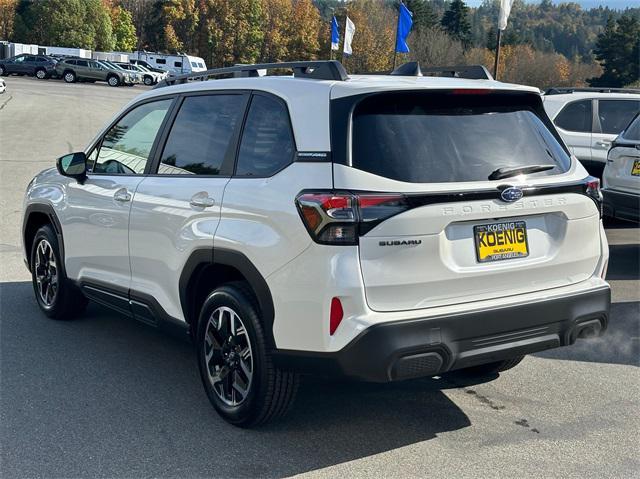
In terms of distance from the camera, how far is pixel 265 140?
396 cm

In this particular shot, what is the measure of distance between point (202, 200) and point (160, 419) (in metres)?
1.24

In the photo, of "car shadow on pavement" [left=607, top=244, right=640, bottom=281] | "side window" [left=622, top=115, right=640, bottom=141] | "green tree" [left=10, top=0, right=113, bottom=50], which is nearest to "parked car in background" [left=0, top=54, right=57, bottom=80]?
"green tree" [left=10, top=0, right=113, bottom=50]

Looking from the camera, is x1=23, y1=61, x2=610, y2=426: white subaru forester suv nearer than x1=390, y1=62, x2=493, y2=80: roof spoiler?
Yes

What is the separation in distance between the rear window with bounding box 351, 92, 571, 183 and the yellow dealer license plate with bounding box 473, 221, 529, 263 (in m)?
0.26

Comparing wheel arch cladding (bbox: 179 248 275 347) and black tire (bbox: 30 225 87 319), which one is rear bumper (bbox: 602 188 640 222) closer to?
wheel arch cladding (bbox: 179 248 275 347)

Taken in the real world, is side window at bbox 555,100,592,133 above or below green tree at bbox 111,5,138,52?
below

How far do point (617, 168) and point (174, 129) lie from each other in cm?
558

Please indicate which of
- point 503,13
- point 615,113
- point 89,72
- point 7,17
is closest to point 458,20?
point 7,17

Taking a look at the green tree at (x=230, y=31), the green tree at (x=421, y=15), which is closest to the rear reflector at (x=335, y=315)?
the green tree at (x=230, y=31)

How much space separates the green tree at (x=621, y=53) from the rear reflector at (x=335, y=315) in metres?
97.1

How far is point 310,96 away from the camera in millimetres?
3730

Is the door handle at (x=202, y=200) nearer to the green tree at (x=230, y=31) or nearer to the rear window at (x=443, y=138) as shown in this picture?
the rear window at (x=443, y=138)

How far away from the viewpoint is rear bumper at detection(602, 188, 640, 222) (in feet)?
26.2

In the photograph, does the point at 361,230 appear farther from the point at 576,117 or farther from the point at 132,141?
the point at 576,117
